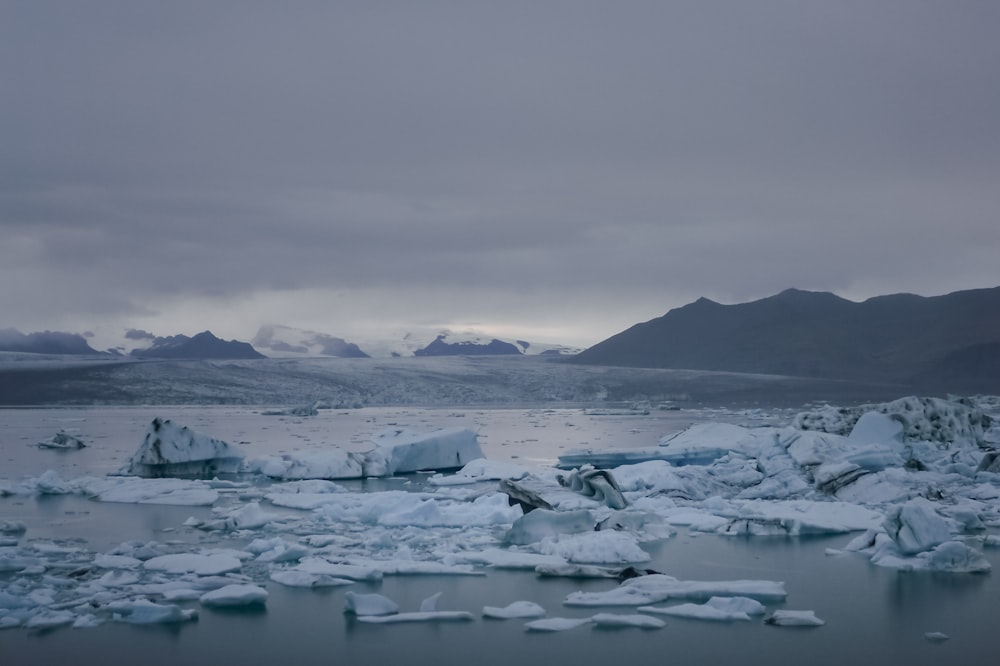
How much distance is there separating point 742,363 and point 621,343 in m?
14.6

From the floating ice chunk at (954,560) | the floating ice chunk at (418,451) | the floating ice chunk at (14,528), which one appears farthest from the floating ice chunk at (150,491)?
the floating ice chunk at (954,560)

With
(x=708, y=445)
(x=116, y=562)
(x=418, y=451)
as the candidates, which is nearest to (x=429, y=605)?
(x=116, y=562)

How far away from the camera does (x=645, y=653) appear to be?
5.09m

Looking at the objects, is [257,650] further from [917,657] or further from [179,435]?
[179,435]

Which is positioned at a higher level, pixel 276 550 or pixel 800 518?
pixel 800 518

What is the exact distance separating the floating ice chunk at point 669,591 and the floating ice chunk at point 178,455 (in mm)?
8641

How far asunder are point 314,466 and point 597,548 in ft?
23.1

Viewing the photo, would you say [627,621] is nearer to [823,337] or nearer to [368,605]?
[368,605]

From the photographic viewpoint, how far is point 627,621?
5.56 metres

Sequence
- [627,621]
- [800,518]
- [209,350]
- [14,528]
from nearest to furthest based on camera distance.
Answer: [627,621], [14,528], [800,518], [209,350]

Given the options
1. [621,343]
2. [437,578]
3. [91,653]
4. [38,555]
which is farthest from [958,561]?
[621,343]

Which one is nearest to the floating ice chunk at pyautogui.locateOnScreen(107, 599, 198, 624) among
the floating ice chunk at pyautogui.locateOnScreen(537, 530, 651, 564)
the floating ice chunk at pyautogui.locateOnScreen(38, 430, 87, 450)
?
the floating ice chunk at pyautogui.locateOnScreen(537, 530, 651, 564)

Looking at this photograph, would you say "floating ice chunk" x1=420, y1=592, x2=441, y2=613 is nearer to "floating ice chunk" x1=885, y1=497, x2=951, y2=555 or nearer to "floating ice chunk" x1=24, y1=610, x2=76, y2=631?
"floating ice chunk" x1=24, y1=610, x2=76, y2=631

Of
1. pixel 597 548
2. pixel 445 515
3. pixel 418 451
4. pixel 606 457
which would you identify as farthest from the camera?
pixel 606 457
